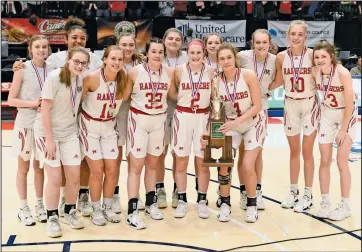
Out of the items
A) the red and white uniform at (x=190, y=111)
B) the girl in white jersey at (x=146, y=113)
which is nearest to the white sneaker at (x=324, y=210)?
the red and white uniform at (x=190, y=111)

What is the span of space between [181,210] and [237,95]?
1197 millimetres

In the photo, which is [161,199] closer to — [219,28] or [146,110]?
[146,110]

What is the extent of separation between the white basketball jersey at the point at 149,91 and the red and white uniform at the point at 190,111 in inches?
6.5

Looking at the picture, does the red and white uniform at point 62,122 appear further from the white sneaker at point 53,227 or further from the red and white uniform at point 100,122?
the white sneaker at point 53,227

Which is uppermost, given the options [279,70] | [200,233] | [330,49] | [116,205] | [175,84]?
[330,49]

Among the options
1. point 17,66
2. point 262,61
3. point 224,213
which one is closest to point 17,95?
point 17,66

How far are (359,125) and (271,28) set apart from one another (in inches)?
117

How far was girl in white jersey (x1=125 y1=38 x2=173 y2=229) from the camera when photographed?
13.8 feet

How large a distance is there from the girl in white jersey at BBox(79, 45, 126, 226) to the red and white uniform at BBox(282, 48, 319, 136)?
1.53 meters

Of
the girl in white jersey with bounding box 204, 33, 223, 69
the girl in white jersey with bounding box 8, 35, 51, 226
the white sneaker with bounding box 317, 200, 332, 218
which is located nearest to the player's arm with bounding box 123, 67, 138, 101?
the girl in white jersey with bounding box 8, 35, 51, 226

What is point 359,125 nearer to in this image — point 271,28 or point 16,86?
point 271,28

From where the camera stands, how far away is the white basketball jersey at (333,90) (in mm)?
4285

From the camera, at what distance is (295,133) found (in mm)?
4688

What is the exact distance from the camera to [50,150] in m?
3.89
